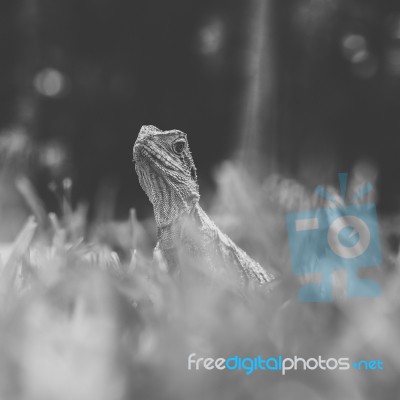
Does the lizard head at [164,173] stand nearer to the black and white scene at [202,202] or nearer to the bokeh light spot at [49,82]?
the black and white scene at [202,202]

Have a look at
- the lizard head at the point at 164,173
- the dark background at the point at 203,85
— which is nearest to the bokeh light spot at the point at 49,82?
the dark background at the point at 203,85

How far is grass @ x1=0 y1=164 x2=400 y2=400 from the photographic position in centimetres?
41

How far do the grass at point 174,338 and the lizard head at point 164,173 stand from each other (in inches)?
26.4

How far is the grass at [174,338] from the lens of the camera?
41 centimetres

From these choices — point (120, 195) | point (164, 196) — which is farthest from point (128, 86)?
point (164, 196)

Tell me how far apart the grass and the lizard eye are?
0.72 meters

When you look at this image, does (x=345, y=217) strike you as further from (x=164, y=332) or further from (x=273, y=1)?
(x=273, y=1)

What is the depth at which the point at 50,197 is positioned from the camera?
359 cm

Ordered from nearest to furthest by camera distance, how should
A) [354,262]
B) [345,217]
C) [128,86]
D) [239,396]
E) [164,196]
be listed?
1. [239,396]
2. [354,262]
3. [345,217]
4. [164,196]
5. [128,86]

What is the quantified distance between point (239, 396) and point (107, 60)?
11.4ft
